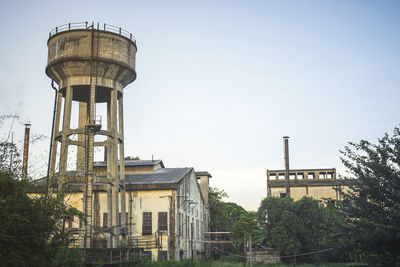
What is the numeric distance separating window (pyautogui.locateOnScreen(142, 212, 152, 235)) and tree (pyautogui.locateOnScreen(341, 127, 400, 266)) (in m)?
13.0

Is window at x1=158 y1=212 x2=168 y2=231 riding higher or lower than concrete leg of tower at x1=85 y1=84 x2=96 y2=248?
lower

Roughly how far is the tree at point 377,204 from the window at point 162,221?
1231cm

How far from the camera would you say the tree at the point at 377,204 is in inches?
614

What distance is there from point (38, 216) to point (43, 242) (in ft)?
1.97

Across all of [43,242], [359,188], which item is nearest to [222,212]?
[359,188]

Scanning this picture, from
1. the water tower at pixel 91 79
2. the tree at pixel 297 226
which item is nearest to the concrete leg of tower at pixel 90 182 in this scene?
Result: the water tower at pixel 91 79

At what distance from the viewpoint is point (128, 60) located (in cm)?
2430

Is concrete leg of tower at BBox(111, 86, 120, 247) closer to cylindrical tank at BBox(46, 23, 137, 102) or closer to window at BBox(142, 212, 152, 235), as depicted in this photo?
cylindrical tank at BBox(46, 23, 137, 102)

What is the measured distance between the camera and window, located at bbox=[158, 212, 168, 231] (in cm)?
2683

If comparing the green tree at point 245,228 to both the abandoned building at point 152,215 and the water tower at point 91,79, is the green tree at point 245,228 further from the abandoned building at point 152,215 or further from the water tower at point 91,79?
the water tower at point 91,79

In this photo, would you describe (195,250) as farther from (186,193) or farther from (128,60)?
(128,60)

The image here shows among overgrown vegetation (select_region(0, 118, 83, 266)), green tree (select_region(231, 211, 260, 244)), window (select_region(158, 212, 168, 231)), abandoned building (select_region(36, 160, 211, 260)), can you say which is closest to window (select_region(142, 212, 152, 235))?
abandoned building (select_region(36, 160, 211, 260))

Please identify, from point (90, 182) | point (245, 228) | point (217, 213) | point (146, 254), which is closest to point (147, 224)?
point (146, 254)

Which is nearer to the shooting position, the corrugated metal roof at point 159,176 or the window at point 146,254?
the window at point 146,254
